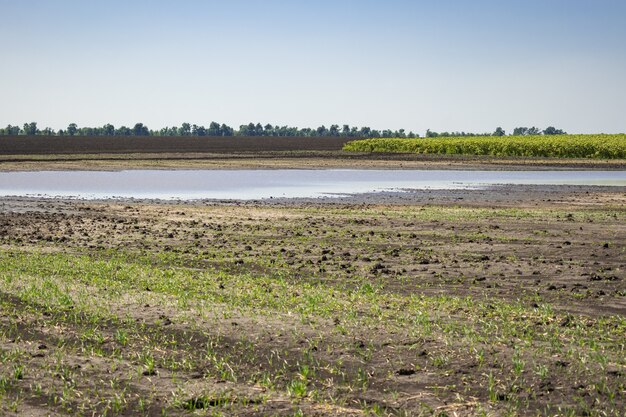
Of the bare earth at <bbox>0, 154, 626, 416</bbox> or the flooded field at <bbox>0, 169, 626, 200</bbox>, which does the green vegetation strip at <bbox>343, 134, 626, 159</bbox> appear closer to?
the flooded field at <bbox>0, 169, 626, 200</bbox>

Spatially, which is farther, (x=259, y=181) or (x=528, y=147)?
(x=528, y=147)

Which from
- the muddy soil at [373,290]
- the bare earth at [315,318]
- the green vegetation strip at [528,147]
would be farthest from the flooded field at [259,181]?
the green vegetation strip at [528,147]

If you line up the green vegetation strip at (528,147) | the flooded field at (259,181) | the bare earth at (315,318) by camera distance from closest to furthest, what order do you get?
the bare earth at (315,318) → the flooded field at (259,181) → the green vegetation strip at (528,147)

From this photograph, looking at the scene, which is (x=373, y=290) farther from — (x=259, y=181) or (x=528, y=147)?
(x=528, y=147)

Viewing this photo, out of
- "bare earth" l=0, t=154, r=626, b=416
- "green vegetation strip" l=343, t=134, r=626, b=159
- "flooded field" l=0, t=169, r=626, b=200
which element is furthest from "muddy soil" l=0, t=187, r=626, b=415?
"green vegetation strip" l=343, t=134, r=626, b=159

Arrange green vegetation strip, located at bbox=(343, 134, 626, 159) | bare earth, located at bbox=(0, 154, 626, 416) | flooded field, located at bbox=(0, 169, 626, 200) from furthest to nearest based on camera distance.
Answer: green vegetation strip, located at bbox=(343, 134, 626, 159), flooded field, located at bbox=(0, 169, 626, 200), bare earth, located at bbox=(0, 154, 626, 416)

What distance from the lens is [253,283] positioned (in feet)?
A: 55.6

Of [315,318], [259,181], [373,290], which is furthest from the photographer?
[259,181]

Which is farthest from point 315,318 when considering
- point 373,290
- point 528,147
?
point 528,147

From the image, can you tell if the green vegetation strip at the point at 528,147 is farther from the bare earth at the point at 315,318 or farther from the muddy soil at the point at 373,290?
the bare earth at the point at 315,318

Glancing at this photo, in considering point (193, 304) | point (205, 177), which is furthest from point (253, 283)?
point (205, 177)

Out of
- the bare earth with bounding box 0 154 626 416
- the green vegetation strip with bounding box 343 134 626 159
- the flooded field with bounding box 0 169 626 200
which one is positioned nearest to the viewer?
the bare earth with bounding box 0 154 626 416

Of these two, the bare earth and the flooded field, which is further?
the flooded field

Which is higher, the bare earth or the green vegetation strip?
the green vegetation strip
